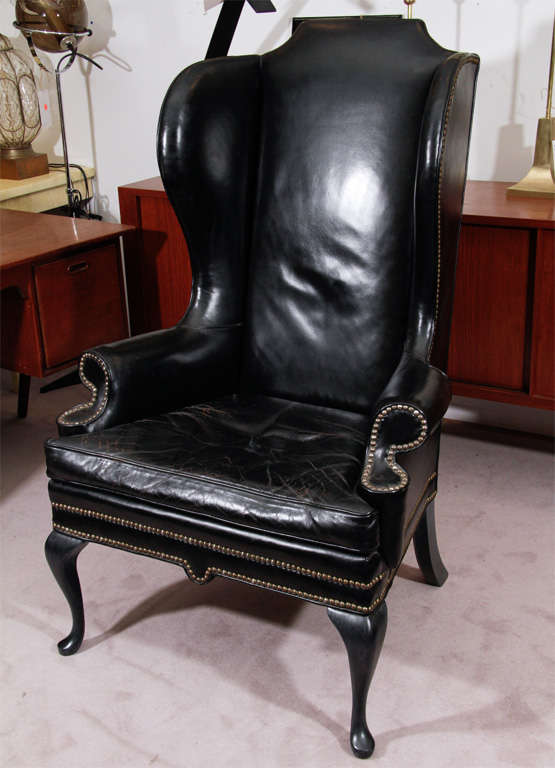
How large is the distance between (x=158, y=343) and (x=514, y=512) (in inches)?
44.4

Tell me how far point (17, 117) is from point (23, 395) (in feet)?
3.34

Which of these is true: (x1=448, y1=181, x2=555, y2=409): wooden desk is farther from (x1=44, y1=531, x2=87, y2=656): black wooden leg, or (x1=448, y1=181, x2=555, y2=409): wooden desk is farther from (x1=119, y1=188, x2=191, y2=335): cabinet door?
(x1=44, y1=531, x2=87, y2=656): black wooden leg

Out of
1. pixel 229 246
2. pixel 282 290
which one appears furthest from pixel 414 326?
pixel 229 246

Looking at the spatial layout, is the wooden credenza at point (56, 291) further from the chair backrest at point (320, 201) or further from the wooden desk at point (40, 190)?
the chair backrest at point (320, 201)

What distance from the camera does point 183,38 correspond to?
2.88m

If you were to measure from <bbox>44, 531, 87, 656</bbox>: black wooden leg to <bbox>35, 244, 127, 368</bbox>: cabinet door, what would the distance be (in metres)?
0.81

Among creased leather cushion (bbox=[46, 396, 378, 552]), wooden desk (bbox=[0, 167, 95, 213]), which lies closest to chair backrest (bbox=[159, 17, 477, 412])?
creased leather cushion (bbox=[46, 396, 378, 552])

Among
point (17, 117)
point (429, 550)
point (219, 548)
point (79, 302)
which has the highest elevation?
point (17, 117)

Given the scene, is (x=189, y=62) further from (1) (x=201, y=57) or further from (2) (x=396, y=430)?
(2) (x=396, y=430)

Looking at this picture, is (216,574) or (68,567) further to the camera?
(68,567)

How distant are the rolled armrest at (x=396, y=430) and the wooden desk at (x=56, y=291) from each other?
1.21 metres

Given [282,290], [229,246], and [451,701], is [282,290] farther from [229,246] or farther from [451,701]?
[451,701]

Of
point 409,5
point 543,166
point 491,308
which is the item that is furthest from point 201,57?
point 491,308

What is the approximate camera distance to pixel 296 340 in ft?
6.40
